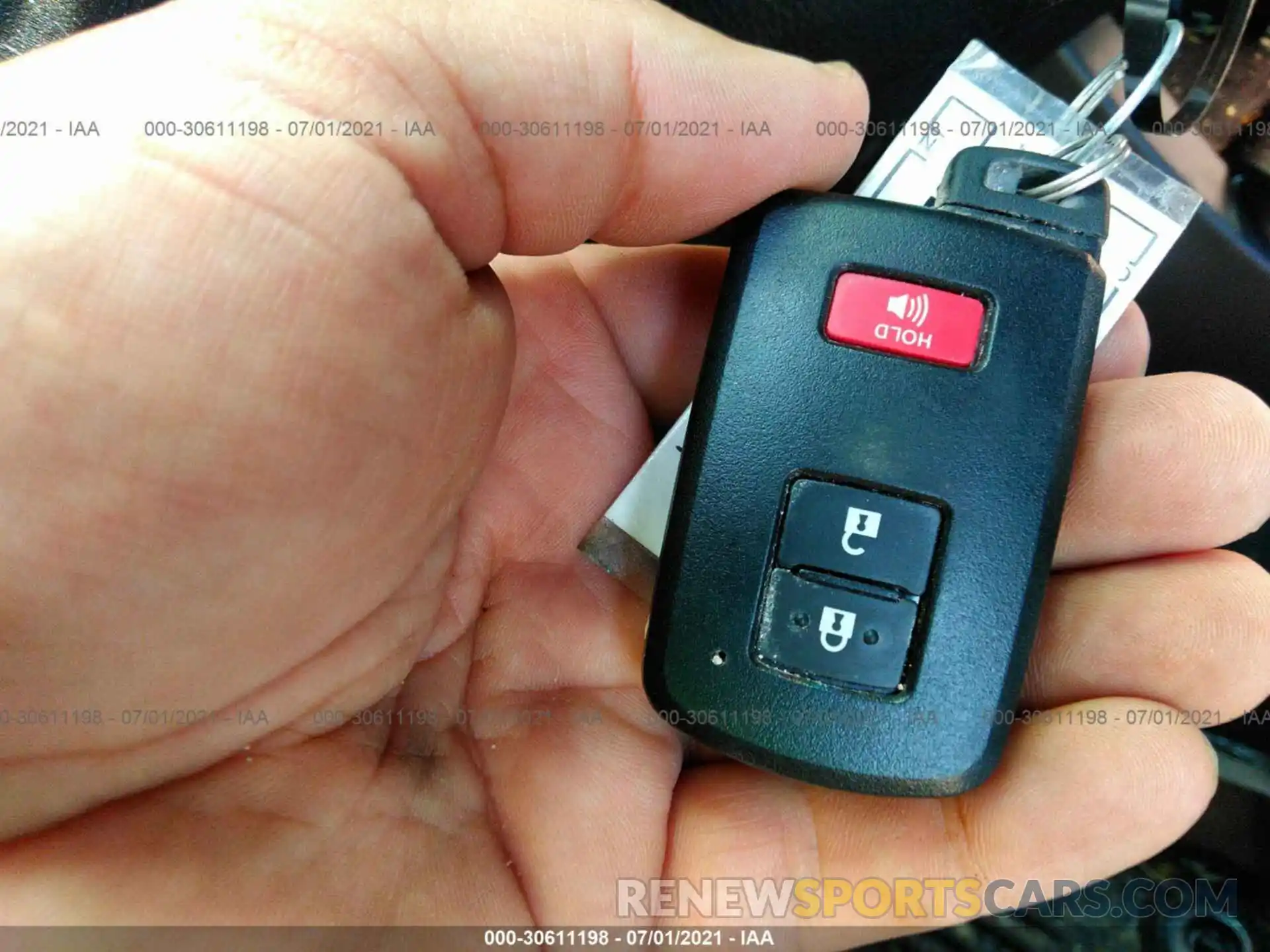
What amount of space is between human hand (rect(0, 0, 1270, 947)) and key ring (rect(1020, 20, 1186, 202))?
0.43 ft

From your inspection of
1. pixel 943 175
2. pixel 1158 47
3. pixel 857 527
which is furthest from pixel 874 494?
pixel 1158 47

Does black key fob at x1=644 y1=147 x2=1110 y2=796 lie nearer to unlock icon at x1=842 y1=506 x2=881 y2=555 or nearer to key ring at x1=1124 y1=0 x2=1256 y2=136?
unlock icon at x1=842 y1=506 x2=881 y2=555

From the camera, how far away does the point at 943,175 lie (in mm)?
674

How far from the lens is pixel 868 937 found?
2.03 ft


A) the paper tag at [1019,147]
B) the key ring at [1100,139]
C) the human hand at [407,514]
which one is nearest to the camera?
the human hand at [407,514]

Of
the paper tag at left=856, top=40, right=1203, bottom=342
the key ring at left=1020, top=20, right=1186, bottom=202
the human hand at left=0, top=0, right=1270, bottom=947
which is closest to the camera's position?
the human hand at left=0, top=0, right=1270, bottom=947

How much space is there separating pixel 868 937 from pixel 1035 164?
1.65ft

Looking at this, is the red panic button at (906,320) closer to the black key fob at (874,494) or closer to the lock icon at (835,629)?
the black key fob at (874,494)

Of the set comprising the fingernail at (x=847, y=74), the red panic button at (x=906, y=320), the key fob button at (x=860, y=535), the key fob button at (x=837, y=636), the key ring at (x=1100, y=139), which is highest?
the fingernail at (x=847, y=74)

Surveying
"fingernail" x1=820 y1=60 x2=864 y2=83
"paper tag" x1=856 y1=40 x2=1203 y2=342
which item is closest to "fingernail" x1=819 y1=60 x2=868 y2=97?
"fingernail" x1=820 y1=60 x2=864 y2=83

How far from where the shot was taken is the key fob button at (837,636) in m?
0.55

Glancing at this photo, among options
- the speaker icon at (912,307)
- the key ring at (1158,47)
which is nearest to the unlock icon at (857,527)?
the speaker icon at (912,307)

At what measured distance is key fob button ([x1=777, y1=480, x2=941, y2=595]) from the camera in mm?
557

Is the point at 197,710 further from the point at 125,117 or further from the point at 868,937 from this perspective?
the point at 868,937
